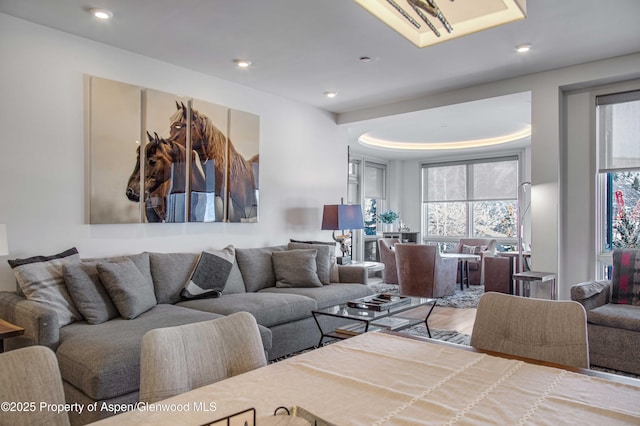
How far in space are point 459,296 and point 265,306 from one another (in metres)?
4.11

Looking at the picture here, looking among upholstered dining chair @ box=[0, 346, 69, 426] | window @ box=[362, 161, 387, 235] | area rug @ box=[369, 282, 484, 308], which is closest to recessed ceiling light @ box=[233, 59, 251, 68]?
upholstered dining chair @ box=[0, 346, 69, 426]

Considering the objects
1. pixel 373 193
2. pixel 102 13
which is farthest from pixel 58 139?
pixel 373 193

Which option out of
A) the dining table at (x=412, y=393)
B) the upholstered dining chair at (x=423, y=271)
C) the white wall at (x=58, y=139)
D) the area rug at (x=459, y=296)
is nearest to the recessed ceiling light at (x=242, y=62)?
the white wall at (x=58, y=139)

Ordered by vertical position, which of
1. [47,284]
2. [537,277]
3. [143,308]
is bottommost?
[143,308]

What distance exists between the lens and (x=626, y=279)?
3705 millimetres

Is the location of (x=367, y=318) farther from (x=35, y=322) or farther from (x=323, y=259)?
(x=35, y=322)

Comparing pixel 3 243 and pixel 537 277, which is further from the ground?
pixel 3 243

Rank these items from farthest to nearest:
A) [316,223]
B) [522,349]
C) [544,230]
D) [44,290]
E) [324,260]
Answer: [316,223] → [324,260] → [544,230] → [44,290] → [522,349]

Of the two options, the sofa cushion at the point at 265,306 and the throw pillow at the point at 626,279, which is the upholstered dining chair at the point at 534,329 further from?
the throw pillow at the point at 626,279

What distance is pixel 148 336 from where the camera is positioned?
124cm

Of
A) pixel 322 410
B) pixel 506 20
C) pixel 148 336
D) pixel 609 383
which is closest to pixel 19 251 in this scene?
pixel 148 336

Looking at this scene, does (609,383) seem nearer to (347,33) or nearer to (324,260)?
(347,33)

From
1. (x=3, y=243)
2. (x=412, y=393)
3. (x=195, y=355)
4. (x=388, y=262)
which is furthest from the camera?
(x=388, y=262)

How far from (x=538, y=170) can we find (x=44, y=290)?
4.35 metres
